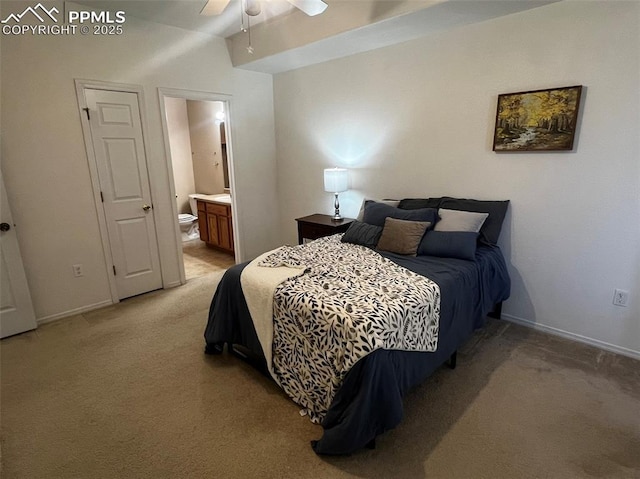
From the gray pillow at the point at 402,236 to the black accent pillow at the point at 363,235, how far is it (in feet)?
0.26

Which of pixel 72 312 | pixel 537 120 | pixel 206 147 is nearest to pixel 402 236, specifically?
pixel 537 120

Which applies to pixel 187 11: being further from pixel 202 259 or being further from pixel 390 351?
pixel 390 351

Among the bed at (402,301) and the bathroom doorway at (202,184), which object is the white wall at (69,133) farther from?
the bed at (402,301)

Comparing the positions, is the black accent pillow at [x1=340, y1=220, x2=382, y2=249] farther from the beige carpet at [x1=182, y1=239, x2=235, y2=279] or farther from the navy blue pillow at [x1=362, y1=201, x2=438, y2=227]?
the beige carpet at [x1=182, y1=239, x2=235, y2=279]

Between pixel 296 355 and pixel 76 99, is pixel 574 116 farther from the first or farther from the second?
pixel 76 99

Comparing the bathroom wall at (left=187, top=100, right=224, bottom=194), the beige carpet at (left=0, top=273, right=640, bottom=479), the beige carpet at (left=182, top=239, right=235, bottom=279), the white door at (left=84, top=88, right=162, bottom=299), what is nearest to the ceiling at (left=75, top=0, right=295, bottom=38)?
the white door at (left=84, top=88, right=162, bottom=299)

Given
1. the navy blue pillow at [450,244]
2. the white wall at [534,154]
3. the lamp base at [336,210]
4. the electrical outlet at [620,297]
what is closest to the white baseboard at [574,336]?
the white wall at [534,154]

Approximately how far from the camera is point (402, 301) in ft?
5.83

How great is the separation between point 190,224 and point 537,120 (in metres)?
4.94

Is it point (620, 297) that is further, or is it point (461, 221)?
point (461, 221)

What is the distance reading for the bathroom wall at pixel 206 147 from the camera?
5551mm

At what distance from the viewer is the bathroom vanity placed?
4660 mm

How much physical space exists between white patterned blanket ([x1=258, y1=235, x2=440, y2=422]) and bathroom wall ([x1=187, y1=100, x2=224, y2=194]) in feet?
13.0

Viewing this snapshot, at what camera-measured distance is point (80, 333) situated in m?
2.87
